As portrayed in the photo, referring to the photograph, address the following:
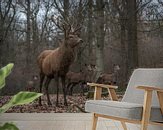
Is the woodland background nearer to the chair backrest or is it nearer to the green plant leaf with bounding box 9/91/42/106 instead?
the chair backrest

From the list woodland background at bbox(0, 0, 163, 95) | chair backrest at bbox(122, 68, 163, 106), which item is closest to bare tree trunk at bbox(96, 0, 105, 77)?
woodland background at bbox(0, 0, 163, 95)

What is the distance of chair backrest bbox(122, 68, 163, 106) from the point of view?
3.70 meters

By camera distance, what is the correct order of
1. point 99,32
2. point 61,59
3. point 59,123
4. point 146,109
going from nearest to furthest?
point 146,109 < point 59,123 < point 61,59 < point 99,32

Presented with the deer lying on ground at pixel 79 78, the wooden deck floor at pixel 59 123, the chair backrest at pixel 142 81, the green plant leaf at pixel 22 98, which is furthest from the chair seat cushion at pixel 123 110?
the deer lying on ground at pixel 79 78

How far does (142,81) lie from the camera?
3926mm

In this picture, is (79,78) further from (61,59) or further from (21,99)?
(21,99)

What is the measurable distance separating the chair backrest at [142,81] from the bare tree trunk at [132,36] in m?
5.50

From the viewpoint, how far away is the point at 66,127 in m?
4.54

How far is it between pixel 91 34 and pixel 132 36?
2.14m

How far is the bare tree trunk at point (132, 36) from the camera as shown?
9.55 meters

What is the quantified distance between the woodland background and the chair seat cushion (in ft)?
19.8

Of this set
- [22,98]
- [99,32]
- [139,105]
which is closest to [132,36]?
[99,32]

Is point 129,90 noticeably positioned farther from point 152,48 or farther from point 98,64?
point 152,48

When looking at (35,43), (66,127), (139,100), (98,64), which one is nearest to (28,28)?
(35,43)
